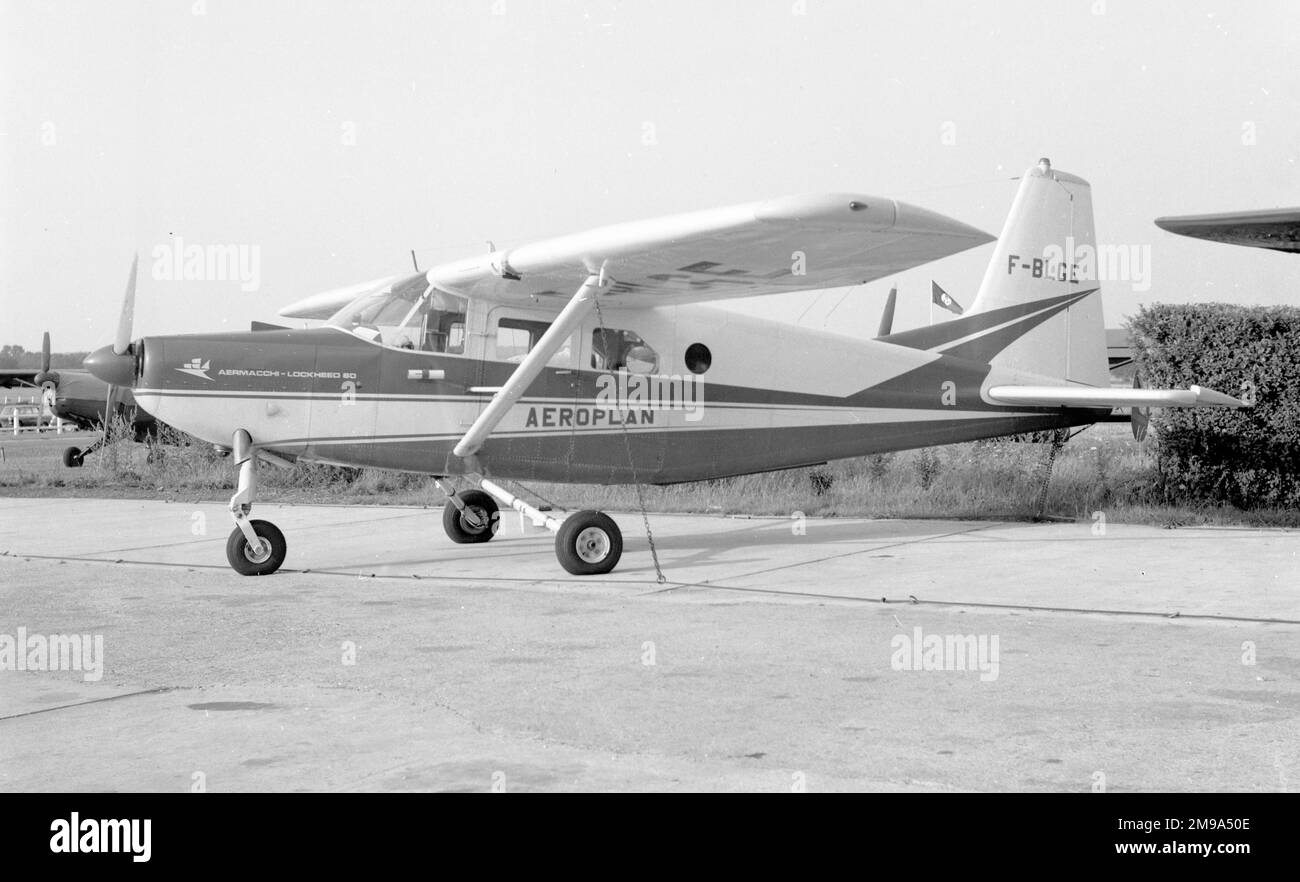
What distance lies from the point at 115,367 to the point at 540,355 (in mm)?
3270

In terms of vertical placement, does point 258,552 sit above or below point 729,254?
below

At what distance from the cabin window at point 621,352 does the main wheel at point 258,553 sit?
3.01 m

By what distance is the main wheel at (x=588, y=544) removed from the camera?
9.46 m

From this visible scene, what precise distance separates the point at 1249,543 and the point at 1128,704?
6.08 m

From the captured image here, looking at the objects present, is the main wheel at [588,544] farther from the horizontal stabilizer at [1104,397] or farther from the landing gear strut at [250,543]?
the horizontal stabilizer at [1104,397]

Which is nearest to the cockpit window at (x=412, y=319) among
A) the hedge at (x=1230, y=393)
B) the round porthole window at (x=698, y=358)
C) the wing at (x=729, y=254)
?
the wing at (x=729, y=254)

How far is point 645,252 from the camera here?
9258 mm

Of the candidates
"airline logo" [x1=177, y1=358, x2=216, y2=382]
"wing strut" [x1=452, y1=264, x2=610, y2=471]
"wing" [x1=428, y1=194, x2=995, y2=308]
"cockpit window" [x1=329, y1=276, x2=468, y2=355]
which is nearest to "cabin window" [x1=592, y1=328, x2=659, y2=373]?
"wing" [x1=428, y1=194, x2=995, y2=308]

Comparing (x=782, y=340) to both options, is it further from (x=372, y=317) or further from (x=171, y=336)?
(x=171, y=336)

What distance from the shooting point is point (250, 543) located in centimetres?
956

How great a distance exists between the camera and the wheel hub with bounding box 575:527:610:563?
376 inches

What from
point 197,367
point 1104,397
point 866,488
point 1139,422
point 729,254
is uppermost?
point 729,254

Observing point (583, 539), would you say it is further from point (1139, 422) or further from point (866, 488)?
point (866, 488)

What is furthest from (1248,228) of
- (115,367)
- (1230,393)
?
(115,367)
